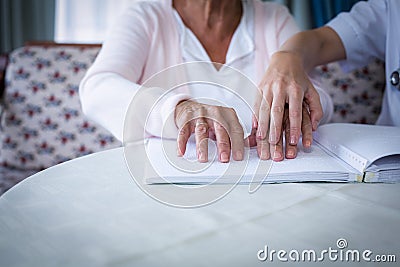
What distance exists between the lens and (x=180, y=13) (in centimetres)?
123

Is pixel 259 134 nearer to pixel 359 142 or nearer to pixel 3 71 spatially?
pixel 359 142

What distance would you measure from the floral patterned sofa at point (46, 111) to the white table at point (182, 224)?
98 cm

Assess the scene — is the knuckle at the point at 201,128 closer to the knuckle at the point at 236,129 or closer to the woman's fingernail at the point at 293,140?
the knuckle at the point at 236,129

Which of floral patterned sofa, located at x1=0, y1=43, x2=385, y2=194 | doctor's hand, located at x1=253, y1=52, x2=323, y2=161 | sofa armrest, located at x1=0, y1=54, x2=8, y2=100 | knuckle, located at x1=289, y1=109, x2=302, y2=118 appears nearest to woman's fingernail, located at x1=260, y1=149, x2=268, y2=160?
doctor's hand, located at x1=253, y1=52, x2=323, y2=161

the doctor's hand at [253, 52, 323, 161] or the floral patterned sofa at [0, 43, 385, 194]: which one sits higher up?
the doctor's hand at [253, 52, 323, 161]

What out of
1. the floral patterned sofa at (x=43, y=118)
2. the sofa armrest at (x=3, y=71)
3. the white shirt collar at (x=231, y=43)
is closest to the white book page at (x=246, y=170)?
the white shirt collar at (x=231, y=43)

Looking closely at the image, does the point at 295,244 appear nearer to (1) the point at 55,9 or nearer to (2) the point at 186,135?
(2) the point at 186,135

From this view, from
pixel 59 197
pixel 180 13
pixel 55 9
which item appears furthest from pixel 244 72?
pixel 55 9

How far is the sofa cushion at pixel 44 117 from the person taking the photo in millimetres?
1561

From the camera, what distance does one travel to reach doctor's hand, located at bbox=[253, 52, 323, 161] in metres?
0.70

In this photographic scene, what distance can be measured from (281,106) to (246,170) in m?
0.17

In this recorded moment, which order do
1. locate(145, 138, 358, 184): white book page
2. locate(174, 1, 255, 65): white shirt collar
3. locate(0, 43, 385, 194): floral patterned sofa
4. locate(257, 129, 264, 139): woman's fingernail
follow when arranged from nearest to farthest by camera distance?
locate(145, 138, 358, 184): white book page < locate(257, 129, 264, 139): woman's fingernail < locate(174, 1, 255, 65): white shirt collar < locate(0, 43, 385, 194): floral patterned sofa

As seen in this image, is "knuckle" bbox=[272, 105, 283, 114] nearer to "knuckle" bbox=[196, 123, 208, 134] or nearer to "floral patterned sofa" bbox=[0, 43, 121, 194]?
"knuckle" bbox=[196, 123, 208, 134]

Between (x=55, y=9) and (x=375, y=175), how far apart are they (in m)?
2.35
